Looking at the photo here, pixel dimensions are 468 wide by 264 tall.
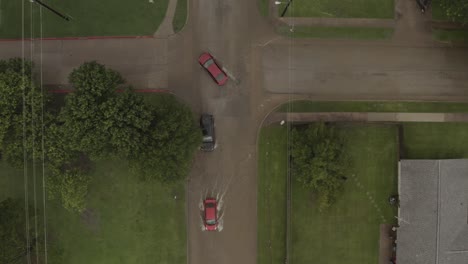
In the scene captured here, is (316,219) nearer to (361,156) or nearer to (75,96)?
(361,156)

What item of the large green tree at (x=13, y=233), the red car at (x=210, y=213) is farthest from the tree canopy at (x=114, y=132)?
the red car at (x=210, y=213)

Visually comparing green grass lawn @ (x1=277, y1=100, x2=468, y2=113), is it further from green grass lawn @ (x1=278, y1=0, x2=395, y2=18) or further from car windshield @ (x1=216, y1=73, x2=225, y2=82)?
green grass lawn @ (x1=278, y1=0, x2=395, y2=18)

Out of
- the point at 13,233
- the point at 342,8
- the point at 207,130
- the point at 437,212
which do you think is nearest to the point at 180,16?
the point at 207,130

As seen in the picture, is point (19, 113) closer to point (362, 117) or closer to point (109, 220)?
point (109, 220)

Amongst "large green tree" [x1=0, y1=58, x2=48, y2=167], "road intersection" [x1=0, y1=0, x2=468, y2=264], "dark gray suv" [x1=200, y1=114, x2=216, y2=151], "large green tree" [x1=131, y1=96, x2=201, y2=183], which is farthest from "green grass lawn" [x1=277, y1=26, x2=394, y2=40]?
"large green tree" [x1=0, y1=58, x2=48, y2=167]

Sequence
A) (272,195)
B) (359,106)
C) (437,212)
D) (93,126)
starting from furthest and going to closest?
(359,106) < (272,195) < (437,212) < (93,126)

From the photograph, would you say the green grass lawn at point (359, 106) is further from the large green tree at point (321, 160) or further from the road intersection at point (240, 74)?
the large green tree at point (321, 160)
